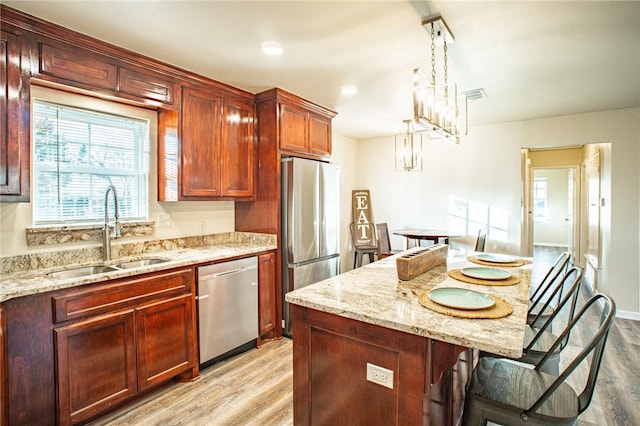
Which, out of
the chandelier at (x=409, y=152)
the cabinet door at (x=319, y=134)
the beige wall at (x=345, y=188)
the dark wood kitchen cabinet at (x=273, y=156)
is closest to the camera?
the dark wood kitchen cabinet at (x=273, y=156)

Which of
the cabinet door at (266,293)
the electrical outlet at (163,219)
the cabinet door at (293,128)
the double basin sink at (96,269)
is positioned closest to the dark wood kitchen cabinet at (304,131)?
the cabinet door at (293,128)

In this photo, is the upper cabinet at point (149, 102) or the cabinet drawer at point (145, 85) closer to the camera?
the upper cabinet at point (149, 102)

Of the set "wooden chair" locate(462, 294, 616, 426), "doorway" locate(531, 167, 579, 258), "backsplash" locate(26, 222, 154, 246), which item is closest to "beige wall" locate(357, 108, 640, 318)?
"wooden chair" locate(462, 294, 616, 426)

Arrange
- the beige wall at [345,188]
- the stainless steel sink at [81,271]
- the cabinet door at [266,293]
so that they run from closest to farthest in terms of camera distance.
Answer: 1. the stainless steel sink at [81,271]
2. the cabinet door at [266,293]
3. the beige wall at [345,188]

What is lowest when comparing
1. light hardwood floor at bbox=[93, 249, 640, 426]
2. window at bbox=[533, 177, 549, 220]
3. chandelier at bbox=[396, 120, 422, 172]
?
light hardwood floor at bbox=[93, 249, 640, 426]

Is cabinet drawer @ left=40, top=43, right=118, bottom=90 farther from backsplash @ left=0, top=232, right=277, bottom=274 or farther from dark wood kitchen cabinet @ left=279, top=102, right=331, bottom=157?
dark wood kitchen cabinet @ left=279, top=102, right=331, bottom=157

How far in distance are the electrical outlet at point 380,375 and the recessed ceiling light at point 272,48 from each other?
6.77ft

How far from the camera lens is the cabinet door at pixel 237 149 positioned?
10.3 ft

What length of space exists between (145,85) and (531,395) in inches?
119

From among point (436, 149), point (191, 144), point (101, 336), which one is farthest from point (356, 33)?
point (436, 149)

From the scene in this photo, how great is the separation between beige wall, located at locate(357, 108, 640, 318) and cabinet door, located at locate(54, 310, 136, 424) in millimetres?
4341

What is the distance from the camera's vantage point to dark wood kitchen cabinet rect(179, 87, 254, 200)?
2.84m

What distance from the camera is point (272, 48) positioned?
232 centimetres

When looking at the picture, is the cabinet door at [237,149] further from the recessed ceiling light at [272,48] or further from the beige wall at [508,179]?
the beige wall at [508,179]
